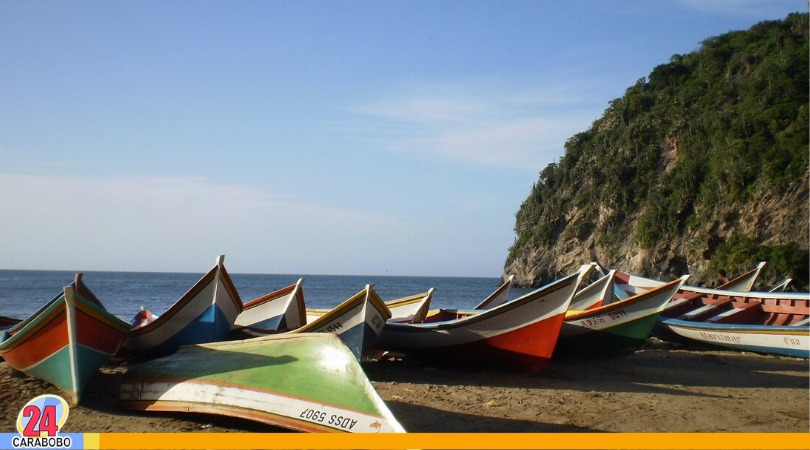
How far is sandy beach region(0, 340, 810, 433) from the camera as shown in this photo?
5887mm

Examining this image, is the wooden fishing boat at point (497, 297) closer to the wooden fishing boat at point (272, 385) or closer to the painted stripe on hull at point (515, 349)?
the painted stripe on hull at point (515, 349)

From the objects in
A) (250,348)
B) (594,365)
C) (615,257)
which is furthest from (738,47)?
(250,348)

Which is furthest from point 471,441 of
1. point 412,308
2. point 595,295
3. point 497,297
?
point 497,297

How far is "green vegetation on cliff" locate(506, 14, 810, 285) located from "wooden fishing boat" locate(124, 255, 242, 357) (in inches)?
1299

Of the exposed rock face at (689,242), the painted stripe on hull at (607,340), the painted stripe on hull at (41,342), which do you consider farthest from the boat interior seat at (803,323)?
the exposed rock face at (689,242)

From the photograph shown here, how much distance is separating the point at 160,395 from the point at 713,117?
153 feet

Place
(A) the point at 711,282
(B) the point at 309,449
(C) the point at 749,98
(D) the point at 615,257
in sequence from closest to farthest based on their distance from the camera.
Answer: (B) the point at 309,449 < (A) the point at 711,282 < (C) the point at 749,98 < (D) the point at 615,257

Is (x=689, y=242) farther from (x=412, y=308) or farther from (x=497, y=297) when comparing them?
(x=412, y=308)

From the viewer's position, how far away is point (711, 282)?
128ft

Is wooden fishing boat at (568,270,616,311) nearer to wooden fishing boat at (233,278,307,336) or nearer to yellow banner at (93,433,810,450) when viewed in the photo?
wooden fishing boat at (233,278,307,336)

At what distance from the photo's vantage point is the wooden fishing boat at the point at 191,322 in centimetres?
746

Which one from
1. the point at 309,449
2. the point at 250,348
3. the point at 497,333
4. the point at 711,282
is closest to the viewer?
the point at 309,449

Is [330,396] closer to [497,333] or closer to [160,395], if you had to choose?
[160,395]

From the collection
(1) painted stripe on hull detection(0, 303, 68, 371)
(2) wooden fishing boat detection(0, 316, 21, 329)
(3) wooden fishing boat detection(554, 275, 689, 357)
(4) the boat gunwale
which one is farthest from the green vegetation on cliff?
(1) painted stripe on hull detection(0, 303, 68, 371)
